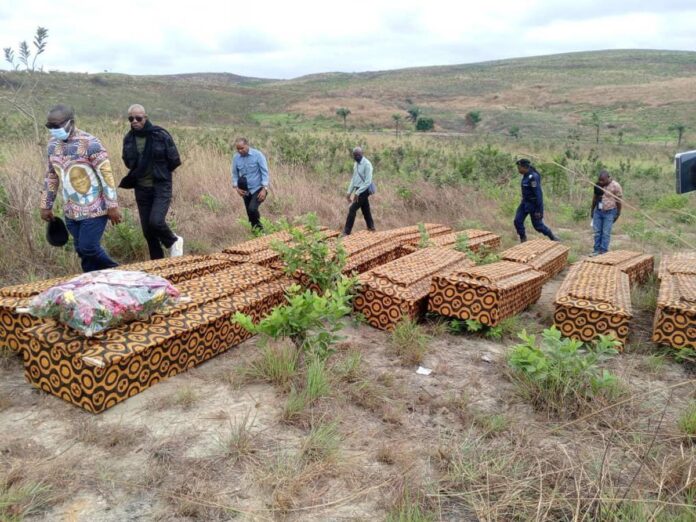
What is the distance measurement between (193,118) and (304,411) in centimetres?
4152

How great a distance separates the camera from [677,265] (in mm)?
5645

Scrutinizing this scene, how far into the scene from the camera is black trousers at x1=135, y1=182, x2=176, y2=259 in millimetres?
5281

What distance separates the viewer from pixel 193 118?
40.8 m

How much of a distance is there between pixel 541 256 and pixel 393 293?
2.57 m

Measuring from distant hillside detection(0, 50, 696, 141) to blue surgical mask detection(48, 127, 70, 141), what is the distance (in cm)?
2251

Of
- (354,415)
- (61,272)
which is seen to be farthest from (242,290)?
(61,272)

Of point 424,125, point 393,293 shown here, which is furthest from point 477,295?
point 424,125

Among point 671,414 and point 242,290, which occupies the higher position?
point 242,290

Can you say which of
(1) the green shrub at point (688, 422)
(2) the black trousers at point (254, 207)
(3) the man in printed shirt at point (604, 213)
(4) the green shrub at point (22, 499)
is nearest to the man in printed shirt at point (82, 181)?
(4) the green shrub at point (22, 499)

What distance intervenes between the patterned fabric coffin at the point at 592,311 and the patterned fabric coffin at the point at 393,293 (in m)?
1.10

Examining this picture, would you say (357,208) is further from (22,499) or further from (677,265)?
(22,499)

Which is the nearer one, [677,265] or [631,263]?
[677,265]

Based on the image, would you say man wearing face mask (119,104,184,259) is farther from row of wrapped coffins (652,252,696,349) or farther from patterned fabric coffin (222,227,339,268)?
row of wrapped coffins (652,252,696,349)

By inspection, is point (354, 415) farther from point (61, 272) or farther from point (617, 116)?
point (617, 116)
